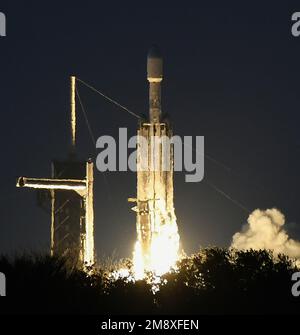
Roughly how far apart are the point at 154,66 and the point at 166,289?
16087mm

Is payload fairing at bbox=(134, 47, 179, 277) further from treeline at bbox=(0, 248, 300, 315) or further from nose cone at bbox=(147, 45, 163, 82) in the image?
treeline at bbox=(0, 248, 300, 315)

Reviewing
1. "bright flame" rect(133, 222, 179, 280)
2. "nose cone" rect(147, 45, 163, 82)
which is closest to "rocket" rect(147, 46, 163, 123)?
"nose cone" rect(147, 45, 163, 82)

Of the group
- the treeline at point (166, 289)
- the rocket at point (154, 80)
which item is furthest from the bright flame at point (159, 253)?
the treeline at point (166, 289)

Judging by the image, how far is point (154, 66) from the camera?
83188 millimetres

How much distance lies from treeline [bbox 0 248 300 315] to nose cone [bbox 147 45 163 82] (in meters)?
12.2

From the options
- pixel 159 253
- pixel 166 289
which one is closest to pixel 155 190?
pixel 159 253

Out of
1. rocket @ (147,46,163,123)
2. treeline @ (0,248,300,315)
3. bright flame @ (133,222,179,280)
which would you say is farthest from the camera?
bright flame @ (133,222,179,280)

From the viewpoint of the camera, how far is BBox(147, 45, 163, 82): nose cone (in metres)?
83.1

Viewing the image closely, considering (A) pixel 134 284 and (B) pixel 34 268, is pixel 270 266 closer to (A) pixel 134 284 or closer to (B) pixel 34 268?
(A) pixel 134 284

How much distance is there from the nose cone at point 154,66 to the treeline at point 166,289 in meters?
12.2

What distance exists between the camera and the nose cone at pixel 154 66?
8306 centimetres

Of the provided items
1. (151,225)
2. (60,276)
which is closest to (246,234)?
(151,225)
